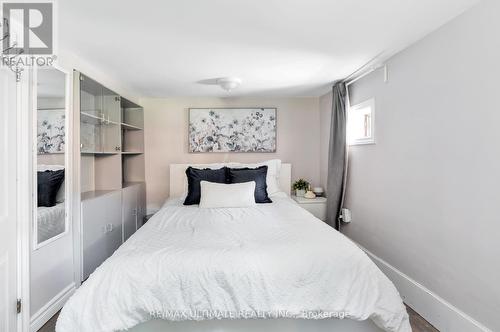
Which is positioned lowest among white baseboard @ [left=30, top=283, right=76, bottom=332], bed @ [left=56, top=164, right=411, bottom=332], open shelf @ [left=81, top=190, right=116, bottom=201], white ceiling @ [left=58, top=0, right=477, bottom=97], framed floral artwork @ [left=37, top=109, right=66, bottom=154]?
white baseboard @ [left=30, top=283, right=76, bottom=332]

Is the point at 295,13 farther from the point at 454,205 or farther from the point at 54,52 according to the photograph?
the point at 54,52

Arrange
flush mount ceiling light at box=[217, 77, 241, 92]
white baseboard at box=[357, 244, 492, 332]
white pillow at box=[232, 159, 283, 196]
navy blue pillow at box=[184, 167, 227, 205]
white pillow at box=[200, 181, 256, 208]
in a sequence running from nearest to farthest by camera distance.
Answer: white baseboard at box=[357, 244, 492, 332] < white pillow at box=[200, 181, 256, 208] < flush mount ceiling light at box=[217, 77, 241, 92] < navy blue pillow at box=[184, 167, 227, 205] < white pillow at box=[232, 159, 283, 196]

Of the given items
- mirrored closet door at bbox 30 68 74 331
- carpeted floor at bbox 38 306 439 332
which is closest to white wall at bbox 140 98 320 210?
mirrored closet door at bbox 30 68 74 331

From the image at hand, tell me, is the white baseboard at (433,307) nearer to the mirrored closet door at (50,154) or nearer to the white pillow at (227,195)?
the white pillow at (227,195)

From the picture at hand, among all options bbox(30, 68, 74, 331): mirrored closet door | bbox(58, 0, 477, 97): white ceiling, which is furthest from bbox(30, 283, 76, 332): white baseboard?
bbox(58, 0, 477, 97): white ceiling

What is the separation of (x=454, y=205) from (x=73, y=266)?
121 inches

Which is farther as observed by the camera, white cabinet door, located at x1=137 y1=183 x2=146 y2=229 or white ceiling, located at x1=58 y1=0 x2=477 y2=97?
white cabinet door, located at x1=137 y1=183 x2=146 y2=229

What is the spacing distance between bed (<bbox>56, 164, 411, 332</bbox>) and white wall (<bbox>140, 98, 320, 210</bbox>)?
8.04 ft

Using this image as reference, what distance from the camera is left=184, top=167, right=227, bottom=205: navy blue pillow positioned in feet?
10.3

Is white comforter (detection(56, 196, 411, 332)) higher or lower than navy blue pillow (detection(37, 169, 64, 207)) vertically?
lower

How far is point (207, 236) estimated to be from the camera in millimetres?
1940

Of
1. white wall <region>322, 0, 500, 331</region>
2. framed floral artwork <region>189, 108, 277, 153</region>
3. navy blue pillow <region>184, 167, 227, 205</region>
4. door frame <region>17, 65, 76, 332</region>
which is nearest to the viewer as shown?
white wall <region>322, 0, 500, 331</region>

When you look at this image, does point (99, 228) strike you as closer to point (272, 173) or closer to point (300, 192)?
point (272, 173)

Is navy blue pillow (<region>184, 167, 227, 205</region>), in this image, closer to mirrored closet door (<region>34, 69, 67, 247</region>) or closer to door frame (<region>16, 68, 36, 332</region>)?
mirrored closet door (<region>34, 69, 67, 247</region>)
